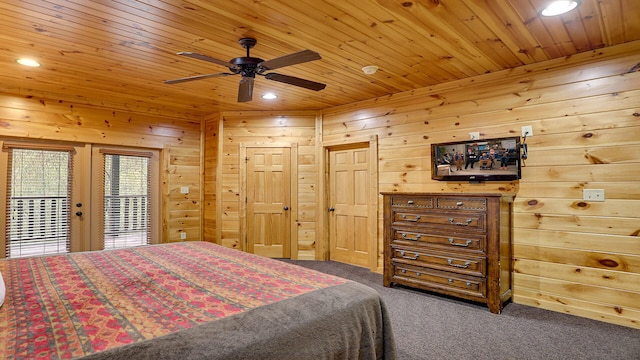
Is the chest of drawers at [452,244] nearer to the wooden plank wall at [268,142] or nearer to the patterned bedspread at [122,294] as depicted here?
the wooden plank wall at [268,142]

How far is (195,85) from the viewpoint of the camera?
410 centimetres

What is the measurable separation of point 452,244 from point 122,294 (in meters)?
2.80

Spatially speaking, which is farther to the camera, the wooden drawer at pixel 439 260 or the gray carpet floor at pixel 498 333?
the wooden drawer at pixel 439 260

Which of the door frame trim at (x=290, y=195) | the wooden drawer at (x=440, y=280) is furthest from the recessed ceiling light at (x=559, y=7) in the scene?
the door frame trim at (x=290, y=195)

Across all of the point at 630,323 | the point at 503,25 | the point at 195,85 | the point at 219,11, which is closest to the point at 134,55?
the point at 195,85

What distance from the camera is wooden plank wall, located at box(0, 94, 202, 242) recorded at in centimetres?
418

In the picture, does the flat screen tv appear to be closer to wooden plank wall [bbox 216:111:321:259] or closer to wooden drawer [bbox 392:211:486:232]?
wooden drawer [bbox 392:211:486:232]

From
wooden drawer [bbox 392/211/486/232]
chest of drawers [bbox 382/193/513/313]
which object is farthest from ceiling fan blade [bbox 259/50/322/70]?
wooden drawer [bbox 392/211/486/232]

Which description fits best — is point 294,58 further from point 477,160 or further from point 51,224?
point 51,224

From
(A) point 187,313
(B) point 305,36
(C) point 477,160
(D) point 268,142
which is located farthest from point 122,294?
(D) point 268,142

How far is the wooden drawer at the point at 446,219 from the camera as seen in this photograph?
3137 mm

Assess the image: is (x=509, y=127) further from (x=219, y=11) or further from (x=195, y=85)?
(x=195, y=85)

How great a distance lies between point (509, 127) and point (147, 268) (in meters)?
3.49

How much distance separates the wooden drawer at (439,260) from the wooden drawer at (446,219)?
274 millimetres
